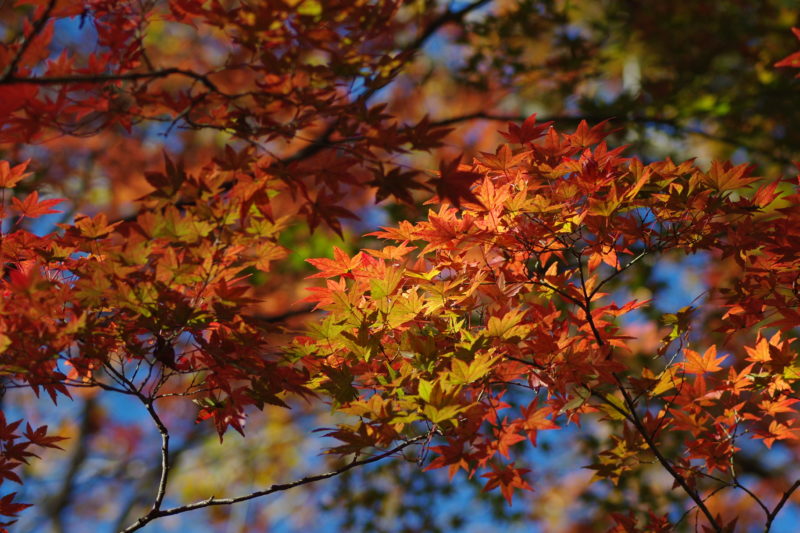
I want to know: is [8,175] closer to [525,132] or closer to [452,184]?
[452,184]

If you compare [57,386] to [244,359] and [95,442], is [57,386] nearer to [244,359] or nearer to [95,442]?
[244,359]

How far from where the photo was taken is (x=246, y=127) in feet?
5.60

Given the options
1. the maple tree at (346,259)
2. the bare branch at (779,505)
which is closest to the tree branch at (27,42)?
the maple tree at (346,259)

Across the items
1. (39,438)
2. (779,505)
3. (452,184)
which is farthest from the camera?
(39,438)

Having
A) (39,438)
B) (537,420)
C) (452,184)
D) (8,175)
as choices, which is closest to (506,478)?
(537,420)

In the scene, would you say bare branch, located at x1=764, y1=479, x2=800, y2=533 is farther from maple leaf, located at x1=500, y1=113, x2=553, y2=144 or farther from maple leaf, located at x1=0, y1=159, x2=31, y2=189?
maple leaf, located at x1=0, y1=159, x2=31, y2=189

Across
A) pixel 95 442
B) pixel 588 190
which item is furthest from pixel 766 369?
pixel 95 442

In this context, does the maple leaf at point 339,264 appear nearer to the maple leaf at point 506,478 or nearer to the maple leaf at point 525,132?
the maple leaf at point 525,132

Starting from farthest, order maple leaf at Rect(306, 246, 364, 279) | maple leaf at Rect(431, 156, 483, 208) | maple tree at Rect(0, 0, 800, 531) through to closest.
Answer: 1. maple leaf at Rect(306, 246, 364, 279)
2. maple tree at Rect(0, 0, 800, 531)
3. maple leaf at Rect(431, 156, 483, 208)

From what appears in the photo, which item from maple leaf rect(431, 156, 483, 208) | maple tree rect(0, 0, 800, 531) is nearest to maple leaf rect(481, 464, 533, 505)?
maple tree rect(0, 0, 800, 531)

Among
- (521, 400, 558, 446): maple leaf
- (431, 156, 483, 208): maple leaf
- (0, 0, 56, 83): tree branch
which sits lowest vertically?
(521, 400, 558, 446): maple leaf

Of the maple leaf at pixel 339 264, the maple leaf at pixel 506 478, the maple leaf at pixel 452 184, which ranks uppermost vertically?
the maple leaf at pixel 339 264

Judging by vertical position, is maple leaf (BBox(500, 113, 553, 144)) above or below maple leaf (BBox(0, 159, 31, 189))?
below

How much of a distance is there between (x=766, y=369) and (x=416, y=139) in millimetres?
Result: 1476
